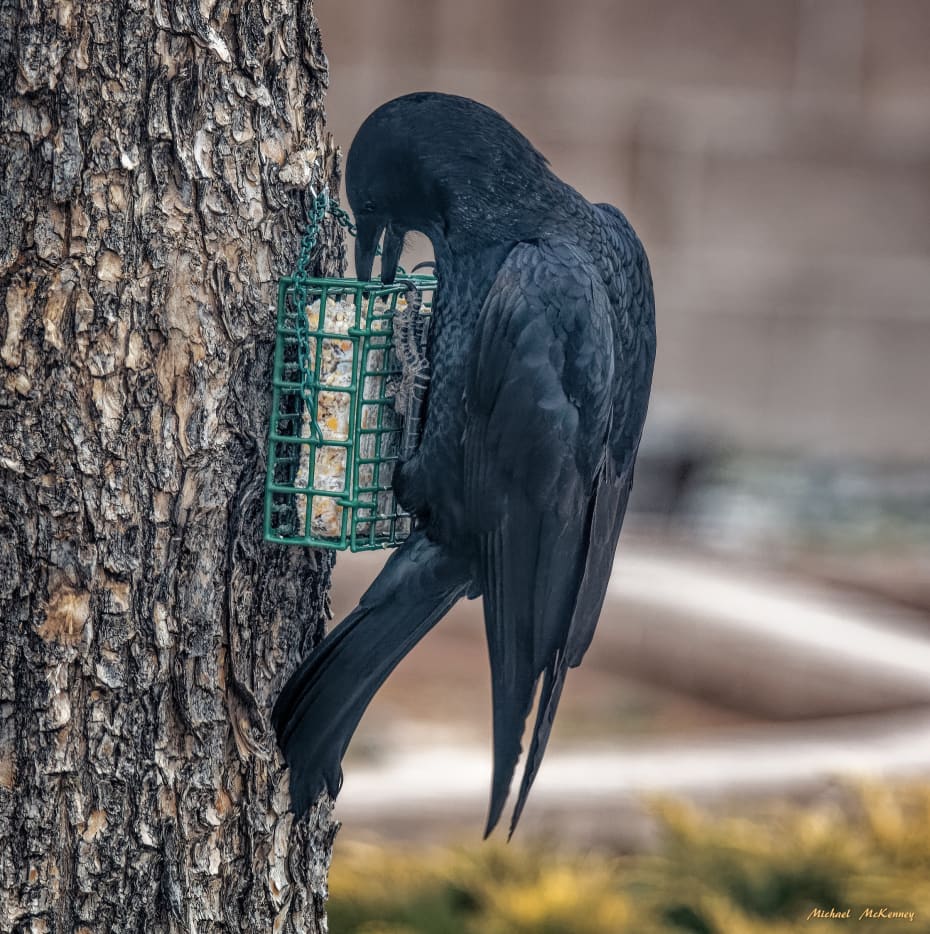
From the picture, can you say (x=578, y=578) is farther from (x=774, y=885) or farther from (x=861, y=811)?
(x=861, y=811)

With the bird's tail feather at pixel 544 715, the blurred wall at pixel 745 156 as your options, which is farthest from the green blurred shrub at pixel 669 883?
the blurred wall at pixel 745 156

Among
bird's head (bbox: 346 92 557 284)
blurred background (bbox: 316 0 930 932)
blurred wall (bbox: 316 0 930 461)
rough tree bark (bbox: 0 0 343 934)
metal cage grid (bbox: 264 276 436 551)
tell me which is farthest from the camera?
blurred wall (bbox: 316 0 930 461)

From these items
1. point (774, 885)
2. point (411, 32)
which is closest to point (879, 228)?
point (411, 32)

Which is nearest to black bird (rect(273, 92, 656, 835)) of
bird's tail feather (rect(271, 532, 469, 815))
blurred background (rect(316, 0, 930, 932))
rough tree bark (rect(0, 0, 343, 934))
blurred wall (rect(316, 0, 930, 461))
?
bird's tail feather (rect(271, 532, 469, 815))

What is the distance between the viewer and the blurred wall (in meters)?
10.4

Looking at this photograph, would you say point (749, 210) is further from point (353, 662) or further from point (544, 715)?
point (353, 662)

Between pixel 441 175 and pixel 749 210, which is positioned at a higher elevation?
pixel 749 210

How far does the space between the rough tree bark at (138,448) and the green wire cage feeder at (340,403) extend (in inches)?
2.1

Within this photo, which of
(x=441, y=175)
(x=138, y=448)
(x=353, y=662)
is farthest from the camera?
(x=441, y=175)

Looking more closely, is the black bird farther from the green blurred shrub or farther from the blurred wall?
the blurred wall

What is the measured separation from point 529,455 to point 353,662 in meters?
0.49

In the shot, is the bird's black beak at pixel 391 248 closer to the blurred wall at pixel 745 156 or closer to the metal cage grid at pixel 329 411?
the metal cage grid at pixel 329 411

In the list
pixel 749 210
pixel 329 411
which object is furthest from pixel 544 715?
pixel 749 210

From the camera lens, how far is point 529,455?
8.14 ft
